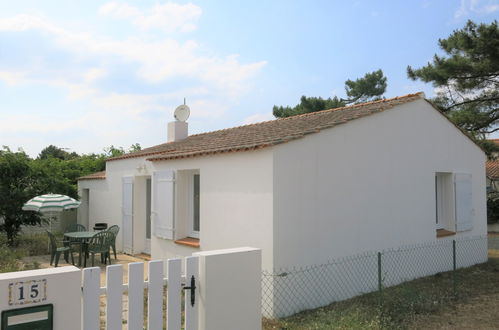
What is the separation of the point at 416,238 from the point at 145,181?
7431 millimetres

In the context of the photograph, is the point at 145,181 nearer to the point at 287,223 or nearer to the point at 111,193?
the point at 111,193

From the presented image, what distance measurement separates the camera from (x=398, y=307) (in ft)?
20.5

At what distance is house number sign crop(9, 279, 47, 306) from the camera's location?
3.01m

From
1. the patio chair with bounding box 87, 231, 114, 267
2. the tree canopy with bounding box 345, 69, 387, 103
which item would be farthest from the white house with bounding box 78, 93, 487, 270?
the tree canopy with bounding box 345, 69, 387, 103

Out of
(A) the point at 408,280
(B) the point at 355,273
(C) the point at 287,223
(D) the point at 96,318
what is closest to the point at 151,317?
(D) the point at 96,318

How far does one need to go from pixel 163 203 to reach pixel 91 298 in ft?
18.3

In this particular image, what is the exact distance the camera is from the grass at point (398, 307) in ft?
18.0

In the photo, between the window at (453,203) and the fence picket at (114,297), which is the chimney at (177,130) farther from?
the fence picket at (114,297)

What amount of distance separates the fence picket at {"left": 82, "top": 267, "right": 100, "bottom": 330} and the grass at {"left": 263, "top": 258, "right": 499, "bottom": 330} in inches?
112

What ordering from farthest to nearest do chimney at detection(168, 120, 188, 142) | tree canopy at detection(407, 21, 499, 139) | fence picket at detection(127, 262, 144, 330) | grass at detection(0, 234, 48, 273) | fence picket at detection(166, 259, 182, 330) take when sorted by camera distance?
tree canopy at detection(407, 21, 499, 139) → chimney at detection(168, 120, 188, 142) → grass at detection(0, 234, 48, 273) → fence picket at detection(166, 259, 182, 330) → fence picket at detection(127, 262, 144, 330)

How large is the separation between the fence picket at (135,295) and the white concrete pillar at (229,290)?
2.21 feet

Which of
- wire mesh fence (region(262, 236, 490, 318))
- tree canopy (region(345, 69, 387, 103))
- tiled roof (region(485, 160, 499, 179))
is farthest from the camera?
tree canopy (region(345, 69, 387, 103))

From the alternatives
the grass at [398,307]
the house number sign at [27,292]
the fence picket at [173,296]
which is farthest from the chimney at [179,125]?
the house number sign at [27,292]

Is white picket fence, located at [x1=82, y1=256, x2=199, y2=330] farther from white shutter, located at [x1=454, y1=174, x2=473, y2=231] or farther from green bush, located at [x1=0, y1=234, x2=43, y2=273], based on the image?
white shutter, located at [x1=454, y1=174, x2=473, y2=231]
